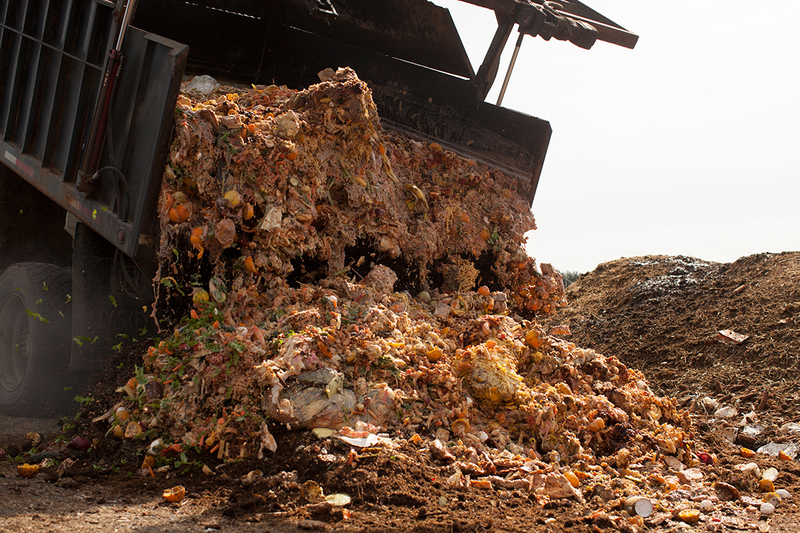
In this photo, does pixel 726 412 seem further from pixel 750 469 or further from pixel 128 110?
pixel 128 110

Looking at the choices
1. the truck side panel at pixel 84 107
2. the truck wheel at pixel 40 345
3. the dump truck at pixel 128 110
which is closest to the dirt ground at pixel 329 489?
the truck wheel at pixel 40 345

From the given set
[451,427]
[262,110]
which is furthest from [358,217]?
[451,427]

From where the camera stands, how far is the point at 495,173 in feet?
17.1

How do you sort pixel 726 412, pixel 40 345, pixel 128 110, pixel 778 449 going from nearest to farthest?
pixel 128 110 < pixel 40 345 < pixel 778 449 < pixel 726 412

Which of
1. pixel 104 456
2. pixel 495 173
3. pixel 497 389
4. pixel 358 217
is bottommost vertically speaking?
pixel 104 456

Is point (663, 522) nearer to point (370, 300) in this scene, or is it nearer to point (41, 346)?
point (370, 300)

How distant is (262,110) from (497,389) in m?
2.18

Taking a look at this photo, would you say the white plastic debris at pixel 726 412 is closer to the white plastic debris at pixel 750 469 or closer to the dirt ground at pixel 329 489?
the dirt ground at pixel 329 489

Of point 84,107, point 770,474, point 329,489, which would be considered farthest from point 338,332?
point 770,474

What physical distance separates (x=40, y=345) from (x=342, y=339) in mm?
2200

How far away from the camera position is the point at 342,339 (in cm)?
339

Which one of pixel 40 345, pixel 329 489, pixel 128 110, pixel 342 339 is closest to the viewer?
pixel 329 489

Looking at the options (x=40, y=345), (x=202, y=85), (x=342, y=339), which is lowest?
(x=40, y=345)

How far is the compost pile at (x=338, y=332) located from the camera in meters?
3.13
